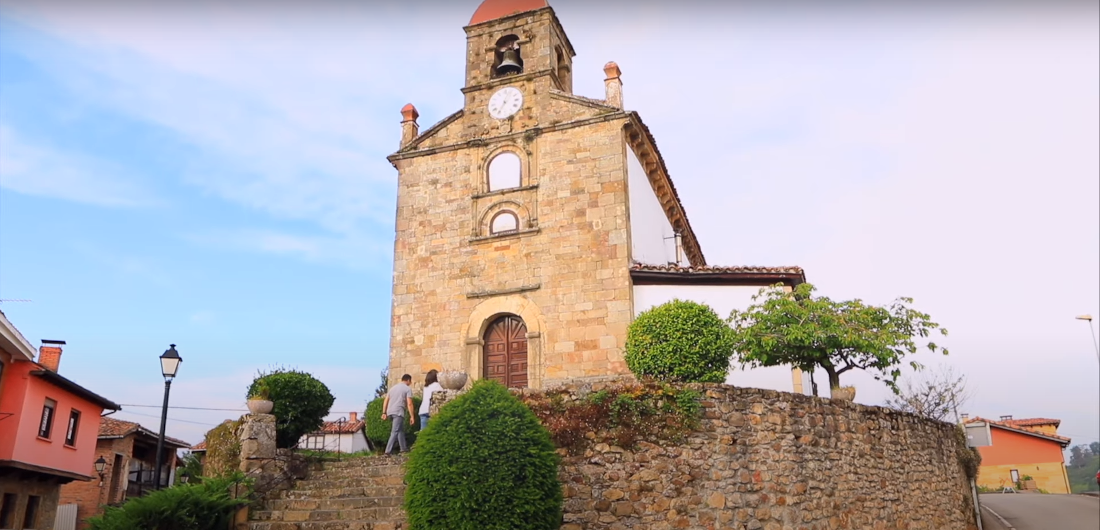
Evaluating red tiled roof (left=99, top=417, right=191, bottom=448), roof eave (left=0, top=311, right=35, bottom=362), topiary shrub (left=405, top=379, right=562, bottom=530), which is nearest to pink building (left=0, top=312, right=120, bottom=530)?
roof eave (left=0, top=311, right=35, bottom=362)

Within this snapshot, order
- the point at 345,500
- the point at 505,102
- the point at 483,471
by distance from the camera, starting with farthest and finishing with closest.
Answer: the point at 505,102, the point at 345,500, the point at 483,471

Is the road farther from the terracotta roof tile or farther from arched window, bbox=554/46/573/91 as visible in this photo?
the terracotta roof tile

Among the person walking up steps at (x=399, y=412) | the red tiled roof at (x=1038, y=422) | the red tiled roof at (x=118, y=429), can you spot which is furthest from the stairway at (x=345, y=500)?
the red tiled roof at (x=1038, y=422)

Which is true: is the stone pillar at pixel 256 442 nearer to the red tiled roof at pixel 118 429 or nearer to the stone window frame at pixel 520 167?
the stone window frame at pixel 520 167

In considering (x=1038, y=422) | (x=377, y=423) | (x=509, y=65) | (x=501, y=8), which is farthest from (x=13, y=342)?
(x=1038, y=422)

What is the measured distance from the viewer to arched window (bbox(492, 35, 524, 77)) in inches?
774

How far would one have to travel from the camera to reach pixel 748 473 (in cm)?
1062

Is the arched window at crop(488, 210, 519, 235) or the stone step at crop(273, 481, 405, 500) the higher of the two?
the arched window at crop(488, 210, 519, 235)

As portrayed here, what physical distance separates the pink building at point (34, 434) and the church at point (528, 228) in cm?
960

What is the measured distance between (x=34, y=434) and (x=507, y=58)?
15865 mm

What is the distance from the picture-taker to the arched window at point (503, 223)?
1844 cm

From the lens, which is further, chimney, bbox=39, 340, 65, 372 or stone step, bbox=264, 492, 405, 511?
chimney, bbox=39, 340, 65, 372

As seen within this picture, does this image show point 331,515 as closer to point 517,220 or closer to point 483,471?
point 483,471

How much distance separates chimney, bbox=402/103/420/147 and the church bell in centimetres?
257
